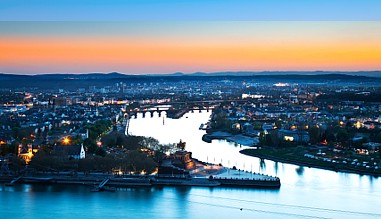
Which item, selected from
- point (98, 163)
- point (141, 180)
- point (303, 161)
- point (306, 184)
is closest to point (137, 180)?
point (141, 180)

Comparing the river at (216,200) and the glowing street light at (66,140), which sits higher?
the glowing street light at (66,140)

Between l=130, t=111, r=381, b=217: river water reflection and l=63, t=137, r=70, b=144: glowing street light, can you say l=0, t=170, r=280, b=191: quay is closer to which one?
l=130, t=111, r=381, b=217: river water reflection

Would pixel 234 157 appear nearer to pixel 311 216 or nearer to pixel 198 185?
pixel 198 185

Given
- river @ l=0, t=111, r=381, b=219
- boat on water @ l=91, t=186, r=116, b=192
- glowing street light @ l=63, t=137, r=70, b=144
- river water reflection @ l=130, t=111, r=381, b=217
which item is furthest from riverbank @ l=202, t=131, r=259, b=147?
boat on water @ l=91, t=186, r=116, b=192

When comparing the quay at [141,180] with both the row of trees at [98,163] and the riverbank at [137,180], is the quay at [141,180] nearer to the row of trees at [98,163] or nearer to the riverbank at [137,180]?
the riverbank at [137,180]

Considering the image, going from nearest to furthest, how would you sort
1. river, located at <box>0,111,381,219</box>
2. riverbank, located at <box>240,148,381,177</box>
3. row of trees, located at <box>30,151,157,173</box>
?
1. river, located at <box>0,111,381,219</box>
2. row of trees, located at <box>30,151,157,173</box>
3. riverbank, located at <box>240,148,381,177</box>

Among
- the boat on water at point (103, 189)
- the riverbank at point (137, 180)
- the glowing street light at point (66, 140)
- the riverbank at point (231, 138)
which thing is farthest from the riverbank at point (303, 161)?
the boat on water at point (103, 189)
